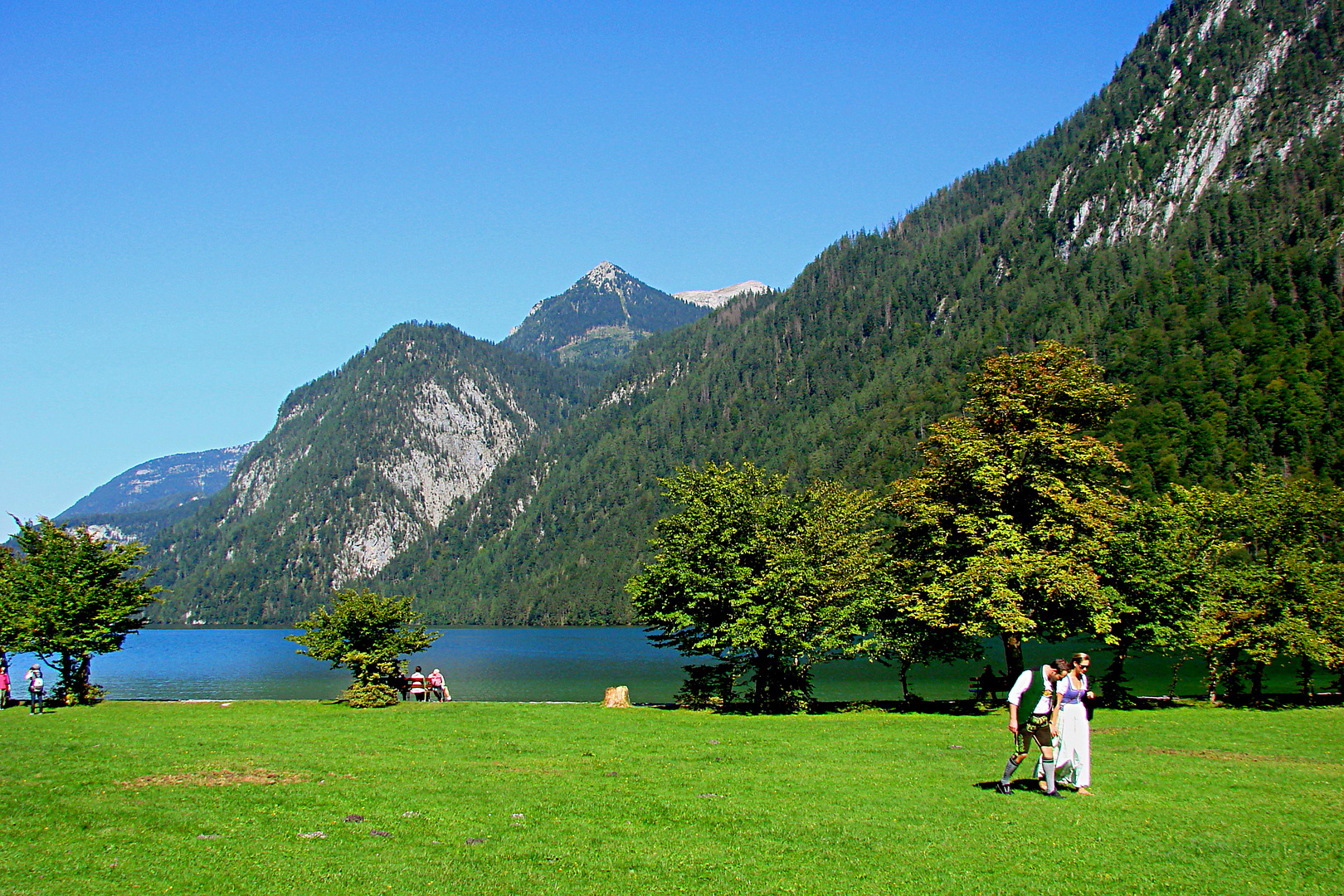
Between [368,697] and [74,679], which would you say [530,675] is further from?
[368,697]

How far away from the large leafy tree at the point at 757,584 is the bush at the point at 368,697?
10.7 metres

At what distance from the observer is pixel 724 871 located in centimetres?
1091

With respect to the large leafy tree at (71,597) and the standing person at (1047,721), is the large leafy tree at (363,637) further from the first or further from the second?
the standing person at (1047,721)

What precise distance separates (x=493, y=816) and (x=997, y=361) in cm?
2829

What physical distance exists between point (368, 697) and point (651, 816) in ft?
75.3

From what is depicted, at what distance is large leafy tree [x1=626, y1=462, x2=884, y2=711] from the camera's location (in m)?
34.2

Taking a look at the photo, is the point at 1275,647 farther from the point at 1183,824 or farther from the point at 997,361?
the point at 1183,824

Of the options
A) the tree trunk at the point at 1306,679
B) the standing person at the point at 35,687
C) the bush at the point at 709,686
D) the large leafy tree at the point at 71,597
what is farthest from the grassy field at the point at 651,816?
the large leafy tree at the point at 71,597

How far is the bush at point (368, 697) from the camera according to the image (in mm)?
33125

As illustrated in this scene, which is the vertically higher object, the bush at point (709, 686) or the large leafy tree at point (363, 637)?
the large leafy tree at point (363, 637)

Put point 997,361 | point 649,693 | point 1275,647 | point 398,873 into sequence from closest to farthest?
point 398,873 → point 1275,647 → point 997,361 → point 649,693

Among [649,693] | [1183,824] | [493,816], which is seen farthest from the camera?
[649,693]

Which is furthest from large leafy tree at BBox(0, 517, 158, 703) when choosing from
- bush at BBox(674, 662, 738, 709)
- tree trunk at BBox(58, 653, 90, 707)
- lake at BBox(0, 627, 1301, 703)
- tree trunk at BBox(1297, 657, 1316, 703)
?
tree trunk at BBox(1297, 657, 1316, 703)

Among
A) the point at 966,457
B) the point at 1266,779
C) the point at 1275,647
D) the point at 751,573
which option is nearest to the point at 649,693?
the point at 751,573
